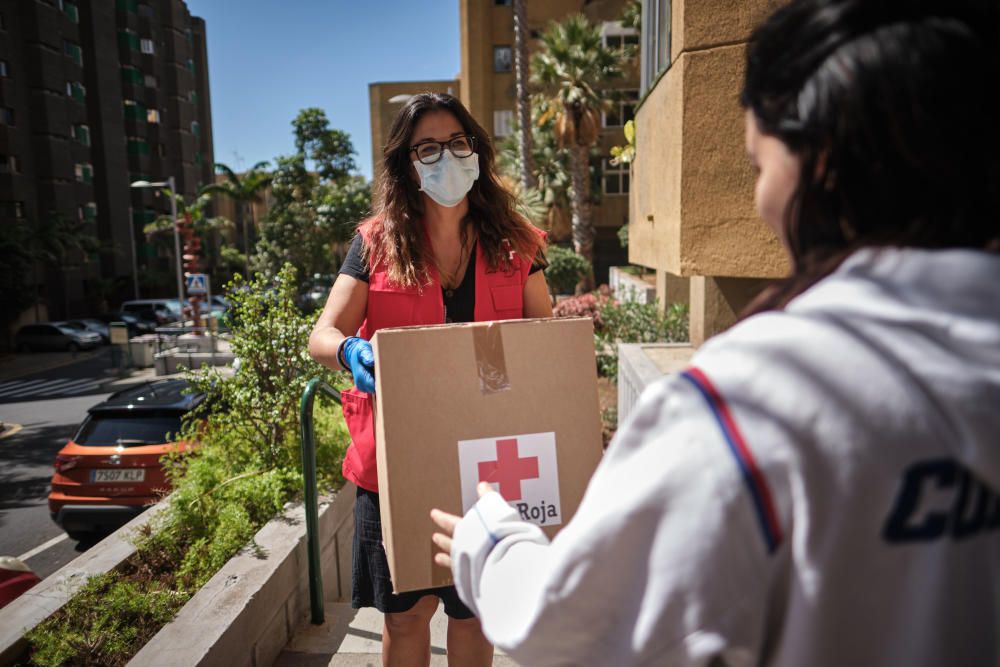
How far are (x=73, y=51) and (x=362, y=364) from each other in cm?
4200

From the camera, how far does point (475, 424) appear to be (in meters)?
1.46

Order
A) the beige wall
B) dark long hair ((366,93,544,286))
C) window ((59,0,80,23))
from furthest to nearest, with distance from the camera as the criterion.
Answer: the beige wall
window ((59,0,80,23))
dark long hair ((366,93,544,286))

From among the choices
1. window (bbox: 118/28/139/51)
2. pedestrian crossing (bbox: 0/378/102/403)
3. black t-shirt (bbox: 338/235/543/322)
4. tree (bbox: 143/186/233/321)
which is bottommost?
pedestrian crossing (bbox: 0/378/102/403)

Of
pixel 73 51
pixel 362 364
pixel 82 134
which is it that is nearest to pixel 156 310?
pixel 82 134

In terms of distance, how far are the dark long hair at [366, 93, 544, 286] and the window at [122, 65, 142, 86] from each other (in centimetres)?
4848

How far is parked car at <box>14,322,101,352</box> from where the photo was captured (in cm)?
2375

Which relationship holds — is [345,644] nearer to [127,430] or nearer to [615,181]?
[127,430]

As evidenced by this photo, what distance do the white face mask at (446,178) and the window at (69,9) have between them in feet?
129

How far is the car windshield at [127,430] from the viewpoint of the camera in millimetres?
6152

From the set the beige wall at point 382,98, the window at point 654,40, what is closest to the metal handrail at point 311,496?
the window at point 654,40

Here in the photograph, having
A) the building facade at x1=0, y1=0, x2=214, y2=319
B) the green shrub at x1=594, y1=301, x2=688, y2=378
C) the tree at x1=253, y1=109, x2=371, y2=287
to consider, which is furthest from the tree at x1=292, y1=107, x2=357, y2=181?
the green shrub at x1=594, y1=301, x2=688, y2=378

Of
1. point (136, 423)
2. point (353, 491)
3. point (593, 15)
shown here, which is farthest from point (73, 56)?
point (353, 491)

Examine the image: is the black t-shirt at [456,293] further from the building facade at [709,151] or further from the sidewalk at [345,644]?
the building facade at [709,151]

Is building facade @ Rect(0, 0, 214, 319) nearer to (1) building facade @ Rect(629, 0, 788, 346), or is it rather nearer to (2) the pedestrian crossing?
(2) the pedestrian crossing
